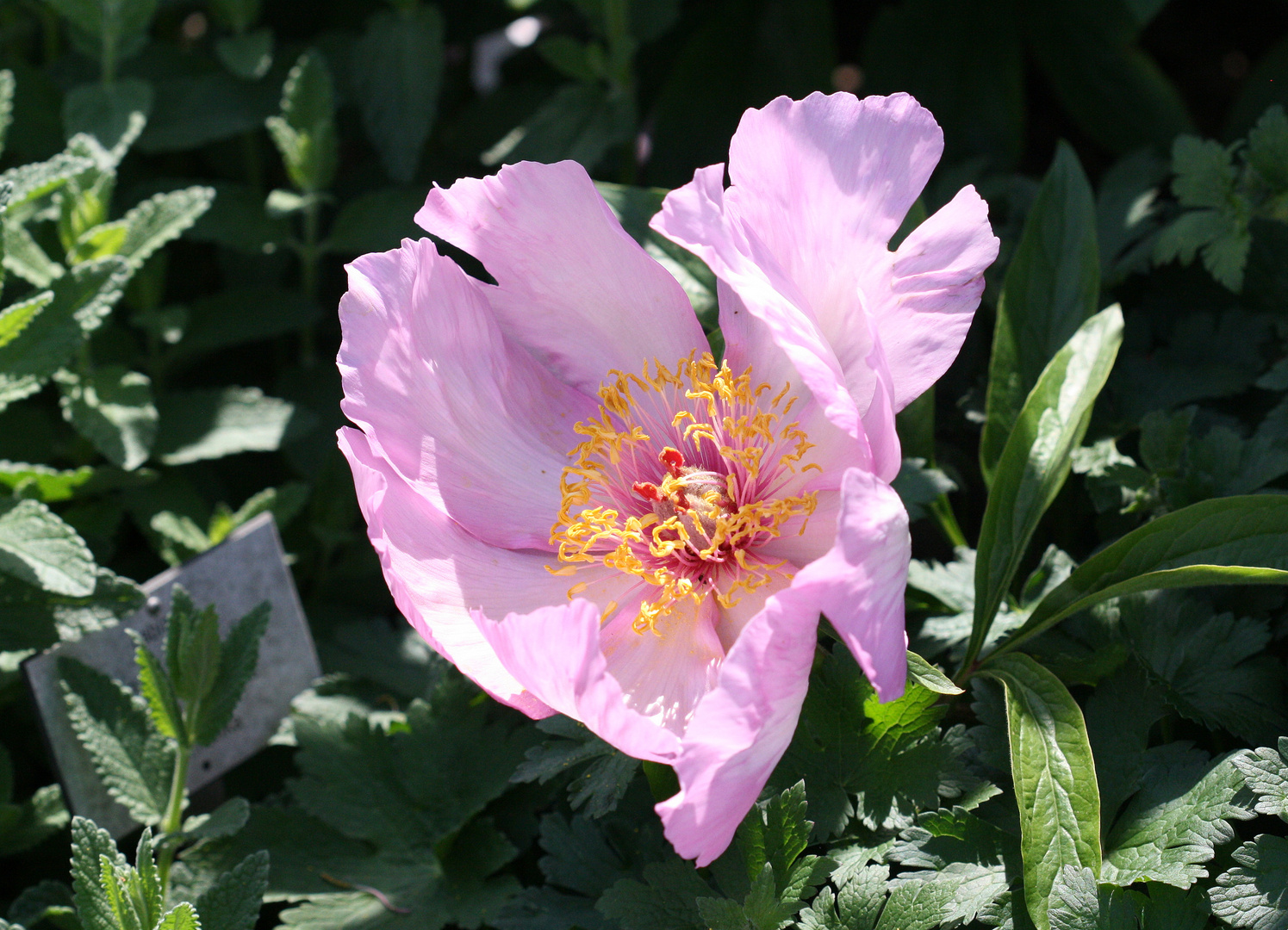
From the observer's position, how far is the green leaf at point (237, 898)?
111 cm

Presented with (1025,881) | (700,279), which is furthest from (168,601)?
(1025,881)

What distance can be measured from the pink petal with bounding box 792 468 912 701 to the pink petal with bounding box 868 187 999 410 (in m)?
0.17

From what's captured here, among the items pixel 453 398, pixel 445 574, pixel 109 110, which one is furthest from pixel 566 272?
pixel 109 110

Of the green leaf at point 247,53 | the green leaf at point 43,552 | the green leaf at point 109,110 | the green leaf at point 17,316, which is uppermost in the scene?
the green leaf at point 247,53

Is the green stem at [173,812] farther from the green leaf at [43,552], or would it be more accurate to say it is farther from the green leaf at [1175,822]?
the green leaf at [1175,822]

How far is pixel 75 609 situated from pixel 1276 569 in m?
1.19

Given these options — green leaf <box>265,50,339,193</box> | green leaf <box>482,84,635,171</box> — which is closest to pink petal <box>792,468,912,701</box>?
green leaf <box>482,84,635,171</box>

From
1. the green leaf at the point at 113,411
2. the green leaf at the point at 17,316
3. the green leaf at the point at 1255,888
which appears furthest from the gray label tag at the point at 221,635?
the green leaf at the point at 1255,888

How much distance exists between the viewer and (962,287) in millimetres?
1004

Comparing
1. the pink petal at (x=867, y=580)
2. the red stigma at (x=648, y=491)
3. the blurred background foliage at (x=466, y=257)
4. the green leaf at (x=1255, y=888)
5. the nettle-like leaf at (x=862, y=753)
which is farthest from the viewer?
the blurred background foliage at (x=466, y=257)

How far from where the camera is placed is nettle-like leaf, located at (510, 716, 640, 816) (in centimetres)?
106

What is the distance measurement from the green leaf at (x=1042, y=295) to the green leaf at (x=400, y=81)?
0.88 meters

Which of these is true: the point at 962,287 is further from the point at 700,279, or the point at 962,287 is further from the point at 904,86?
the point at 904,86

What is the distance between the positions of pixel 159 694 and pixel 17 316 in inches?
17.2
